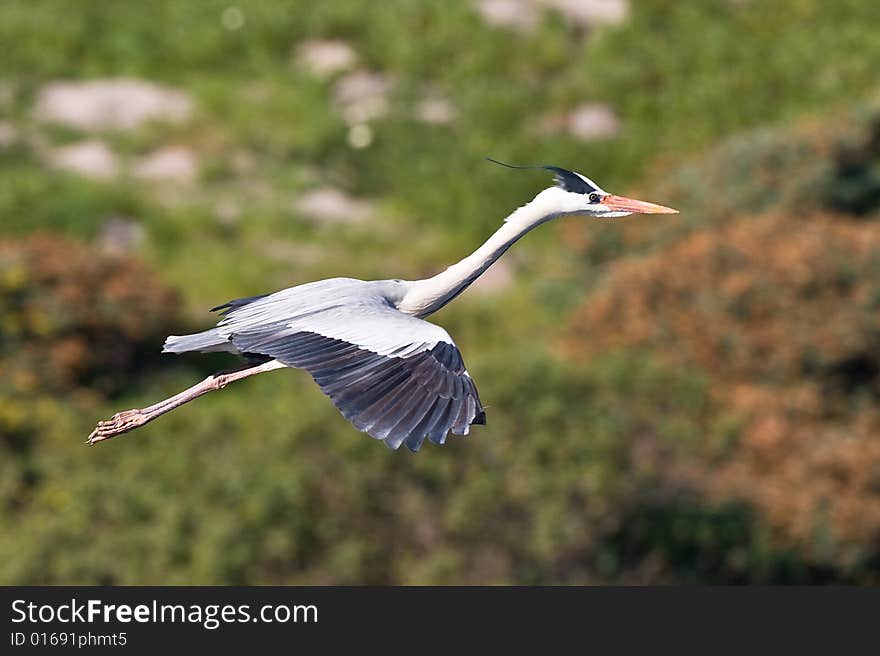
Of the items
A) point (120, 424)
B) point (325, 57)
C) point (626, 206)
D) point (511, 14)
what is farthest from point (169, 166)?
point (626, 206)

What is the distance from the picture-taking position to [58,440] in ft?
57.9

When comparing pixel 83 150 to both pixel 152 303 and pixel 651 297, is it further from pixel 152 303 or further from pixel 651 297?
pixel 651 297

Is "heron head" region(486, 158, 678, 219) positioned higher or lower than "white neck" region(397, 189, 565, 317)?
higher

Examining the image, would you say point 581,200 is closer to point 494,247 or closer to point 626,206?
point 626,206

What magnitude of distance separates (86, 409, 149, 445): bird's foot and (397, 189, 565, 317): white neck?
1.47m

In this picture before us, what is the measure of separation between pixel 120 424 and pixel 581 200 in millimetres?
2366

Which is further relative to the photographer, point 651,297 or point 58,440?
point 651,297

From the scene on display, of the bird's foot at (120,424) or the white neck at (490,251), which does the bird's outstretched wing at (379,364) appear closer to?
the white neck at (490,251)

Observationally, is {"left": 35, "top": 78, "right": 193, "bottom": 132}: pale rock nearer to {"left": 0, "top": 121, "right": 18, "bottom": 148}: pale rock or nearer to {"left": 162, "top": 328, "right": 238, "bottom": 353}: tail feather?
{"left": 0, "top": 121, "right": 18, "bottom": 148}: pale rock

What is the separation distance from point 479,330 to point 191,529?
6186 millimetres

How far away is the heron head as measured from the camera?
8.48m

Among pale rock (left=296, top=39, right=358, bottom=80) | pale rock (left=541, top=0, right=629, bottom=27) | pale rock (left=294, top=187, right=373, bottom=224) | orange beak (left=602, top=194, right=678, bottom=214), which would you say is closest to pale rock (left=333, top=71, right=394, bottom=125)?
pale rock (left=296, top=39, right=358, bottom=80)

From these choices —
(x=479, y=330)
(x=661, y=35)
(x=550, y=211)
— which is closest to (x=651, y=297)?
(x=479, y=330)

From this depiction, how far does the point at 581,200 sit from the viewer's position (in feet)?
27.9
